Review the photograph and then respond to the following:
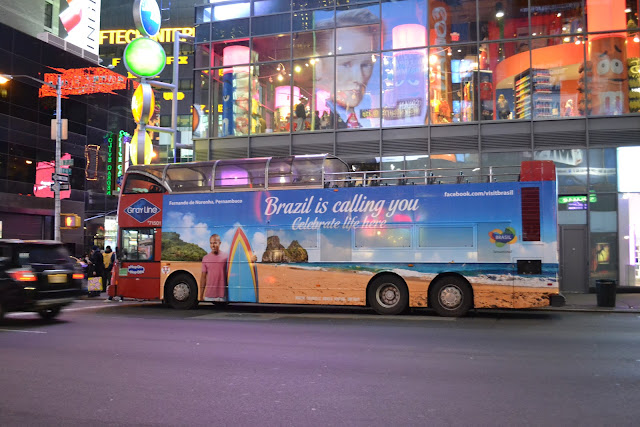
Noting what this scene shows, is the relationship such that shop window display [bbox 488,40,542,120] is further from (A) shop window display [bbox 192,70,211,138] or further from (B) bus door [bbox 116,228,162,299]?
(B) bus door [bbox 116,228,162,299]

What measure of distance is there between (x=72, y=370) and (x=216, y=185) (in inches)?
355

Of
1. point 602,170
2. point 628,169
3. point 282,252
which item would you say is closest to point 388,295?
point 282,252

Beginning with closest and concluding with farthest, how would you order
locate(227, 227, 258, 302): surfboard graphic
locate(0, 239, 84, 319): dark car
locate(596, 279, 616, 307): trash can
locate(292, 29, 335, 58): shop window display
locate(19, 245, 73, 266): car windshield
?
1. locate(0, 239, 84, 319): dark car
2. locate(19, 245, 73, 266): car windshield
3. locate(227, 227, 258, 302): surfboard graphic
4. locate(596, 279, 616, 307): trash can
5. locate(292, 29, 335, 58): shop window display

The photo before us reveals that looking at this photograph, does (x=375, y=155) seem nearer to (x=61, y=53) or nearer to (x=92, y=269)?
(x=92, y=269)

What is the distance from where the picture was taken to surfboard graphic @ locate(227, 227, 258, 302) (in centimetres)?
1536

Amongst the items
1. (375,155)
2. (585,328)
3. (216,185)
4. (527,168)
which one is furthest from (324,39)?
(585,328)

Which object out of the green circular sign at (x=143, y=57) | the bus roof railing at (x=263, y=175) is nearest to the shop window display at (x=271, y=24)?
the green circular sign at (x=143, y=57)

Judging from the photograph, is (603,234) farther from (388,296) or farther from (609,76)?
(388,296)

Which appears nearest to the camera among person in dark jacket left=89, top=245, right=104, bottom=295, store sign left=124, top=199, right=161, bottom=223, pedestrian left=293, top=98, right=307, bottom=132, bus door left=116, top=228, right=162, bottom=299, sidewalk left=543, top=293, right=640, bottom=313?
sidewalk left=543, top=293, right=640, bottom=313

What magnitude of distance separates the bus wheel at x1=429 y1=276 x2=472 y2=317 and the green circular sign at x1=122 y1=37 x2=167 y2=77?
1478 cm

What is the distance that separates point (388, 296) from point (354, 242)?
167 centimetres

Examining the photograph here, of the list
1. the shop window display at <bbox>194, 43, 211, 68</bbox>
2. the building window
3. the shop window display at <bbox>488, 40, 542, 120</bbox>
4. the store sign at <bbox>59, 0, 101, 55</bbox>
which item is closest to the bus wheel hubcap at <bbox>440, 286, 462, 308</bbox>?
the shop window display at <bbox>488, 40, 542, 120</bbox>

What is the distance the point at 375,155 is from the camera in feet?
71.2

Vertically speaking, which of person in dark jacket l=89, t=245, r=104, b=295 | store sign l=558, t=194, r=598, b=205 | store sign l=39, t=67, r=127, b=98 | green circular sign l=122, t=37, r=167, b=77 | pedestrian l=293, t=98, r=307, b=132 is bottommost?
person in dark jacket l=89, t=245, r=104, b=295
